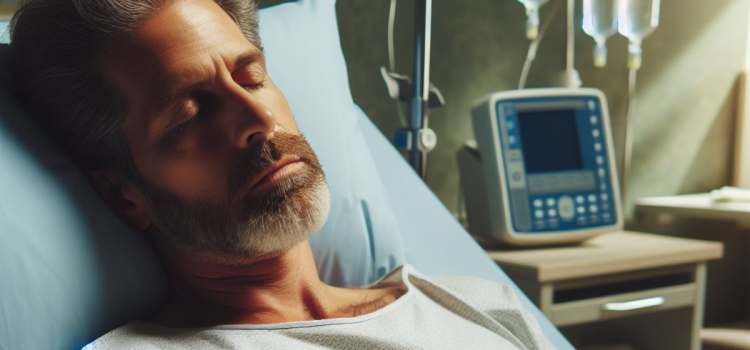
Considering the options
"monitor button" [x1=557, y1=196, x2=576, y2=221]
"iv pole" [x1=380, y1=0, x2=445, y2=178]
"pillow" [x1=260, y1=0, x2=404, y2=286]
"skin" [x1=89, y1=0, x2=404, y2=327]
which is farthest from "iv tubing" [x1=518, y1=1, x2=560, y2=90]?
"skin" [x1=89, y1=0, x2=404, y2=327]

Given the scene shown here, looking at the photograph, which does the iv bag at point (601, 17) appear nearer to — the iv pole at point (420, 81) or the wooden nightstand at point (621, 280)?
the wooden nightstand at point (621, 280)

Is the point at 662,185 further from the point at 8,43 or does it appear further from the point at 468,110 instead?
the point at 8,43

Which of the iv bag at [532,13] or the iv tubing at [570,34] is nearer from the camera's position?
the iv bag at [532,13]

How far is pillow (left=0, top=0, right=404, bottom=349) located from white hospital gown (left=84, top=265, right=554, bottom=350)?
0.04m

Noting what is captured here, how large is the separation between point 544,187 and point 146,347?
102 cm

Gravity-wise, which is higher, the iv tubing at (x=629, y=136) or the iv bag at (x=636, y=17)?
the iv bag at (x=636, y=17)

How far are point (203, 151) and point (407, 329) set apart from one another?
0.31 metres

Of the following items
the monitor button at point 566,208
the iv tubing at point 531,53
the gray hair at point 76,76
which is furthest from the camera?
the iv tubing at point 531,53

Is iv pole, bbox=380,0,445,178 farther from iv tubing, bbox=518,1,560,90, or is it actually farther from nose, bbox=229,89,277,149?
iv tubing, bbox=518,1,560,90

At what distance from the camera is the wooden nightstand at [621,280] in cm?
132

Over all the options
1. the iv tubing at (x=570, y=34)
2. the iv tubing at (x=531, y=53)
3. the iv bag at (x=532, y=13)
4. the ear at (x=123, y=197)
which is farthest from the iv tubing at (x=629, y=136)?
the ear at (x=123, y=197)

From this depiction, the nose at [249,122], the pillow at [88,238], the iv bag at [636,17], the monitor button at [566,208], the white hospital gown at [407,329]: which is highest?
the iv bag at [636,17]

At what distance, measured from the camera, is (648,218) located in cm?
218

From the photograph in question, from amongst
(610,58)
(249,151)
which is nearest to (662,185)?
(610,58)
